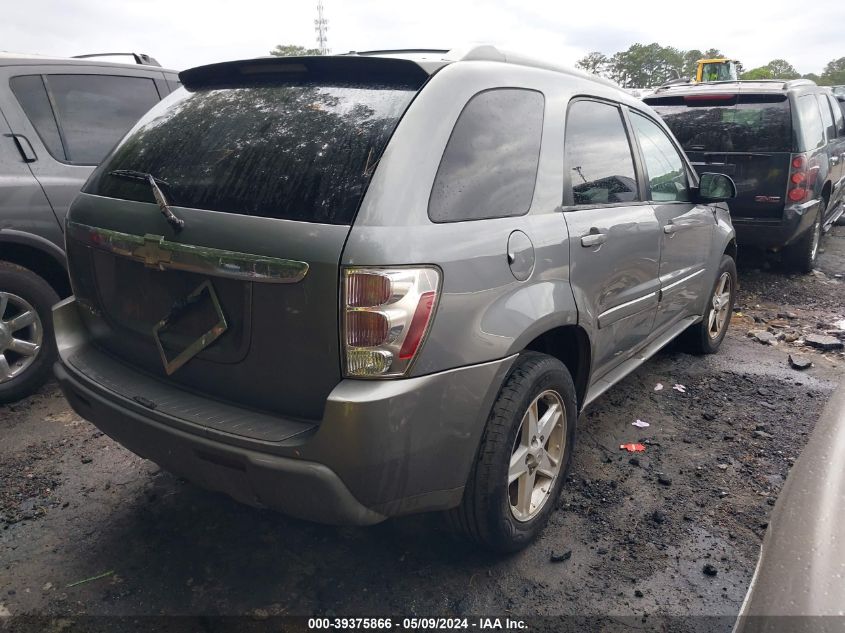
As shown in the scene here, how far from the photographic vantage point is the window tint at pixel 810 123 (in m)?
6.53

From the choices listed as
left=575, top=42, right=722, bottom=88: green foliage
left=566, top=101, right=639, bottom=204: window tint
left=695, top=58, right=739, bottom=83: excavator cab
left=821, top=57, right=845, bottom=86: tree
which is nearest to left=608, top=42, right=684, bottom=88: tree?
left=575, top=42, right=722, bottom=88: green foliage

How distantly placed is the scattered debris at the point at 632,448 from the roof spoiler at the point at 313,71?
2278 mm

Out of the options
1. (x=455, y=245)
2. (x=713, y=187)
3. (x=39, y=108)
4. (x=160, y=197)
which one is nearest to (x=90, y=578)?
(x=160, y=197)

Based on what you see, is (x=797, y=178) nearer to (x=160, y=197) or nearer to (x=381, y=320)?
(x=381, y=320)

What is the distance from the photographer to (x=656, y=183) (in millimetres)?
3684

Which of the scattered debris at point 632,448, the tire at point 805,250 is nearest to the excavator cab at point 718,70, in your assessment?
the tire at point 805,250

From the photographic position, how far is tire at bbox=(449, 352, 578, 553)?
2279mm

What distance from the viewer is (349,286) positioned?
6.18 ft

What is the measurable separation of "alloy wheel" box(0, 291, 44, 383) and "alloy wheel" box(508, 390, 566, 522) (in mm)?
3044

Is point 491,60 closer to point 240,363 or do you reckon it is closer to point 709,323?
point 240,363

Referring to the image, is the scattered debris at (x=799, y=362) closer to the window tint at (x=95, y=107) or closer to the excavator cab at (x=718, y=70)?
the window tint at (x=95, y=107)

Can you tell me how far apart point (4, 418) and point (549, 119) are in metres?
3.41

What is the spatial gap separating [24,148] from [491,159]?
3079 millimetres

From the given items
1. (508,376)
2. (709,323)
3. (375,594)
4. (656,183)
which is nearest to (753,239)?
(709,323)
